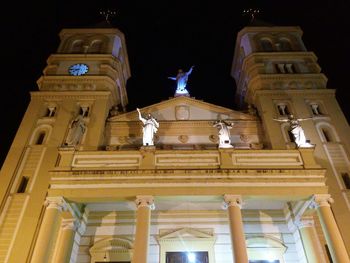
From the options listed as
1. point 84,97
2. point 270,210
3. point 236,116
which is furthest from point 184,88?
point 270,210

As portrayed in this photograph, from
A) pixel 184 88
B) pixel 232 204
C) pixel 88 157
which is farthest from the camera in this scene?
pixel 184 88

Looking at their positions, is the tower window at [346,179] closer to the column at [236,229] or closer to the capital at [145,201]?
the column at [236,229]

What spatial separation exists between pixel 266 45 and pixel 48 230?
22.3 meters

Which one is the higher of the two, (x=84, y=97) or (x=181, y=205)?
(x=84, y=97)

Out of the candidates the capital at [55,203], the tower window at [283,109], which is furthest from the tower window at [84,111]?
the tower window at [283,109]

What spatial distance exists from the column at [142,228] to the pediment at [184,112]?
8.18 m

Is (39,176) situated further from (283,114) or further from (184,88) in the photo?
(283,114)

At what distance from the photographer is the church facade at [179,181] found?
14844 mm

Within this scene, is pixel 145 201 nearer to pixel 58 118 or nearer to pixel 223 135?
pixel 223 135

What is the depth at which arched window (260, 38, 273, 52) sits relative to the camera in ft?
90.4

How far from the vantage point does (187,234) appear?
16.5m

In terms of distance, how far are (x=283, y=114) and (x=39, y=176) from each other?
50.3 ft

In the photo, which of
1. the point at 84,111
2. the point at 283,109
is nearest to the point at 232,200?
the point at 283,109

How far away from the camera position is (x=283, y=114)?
72.5 ft
